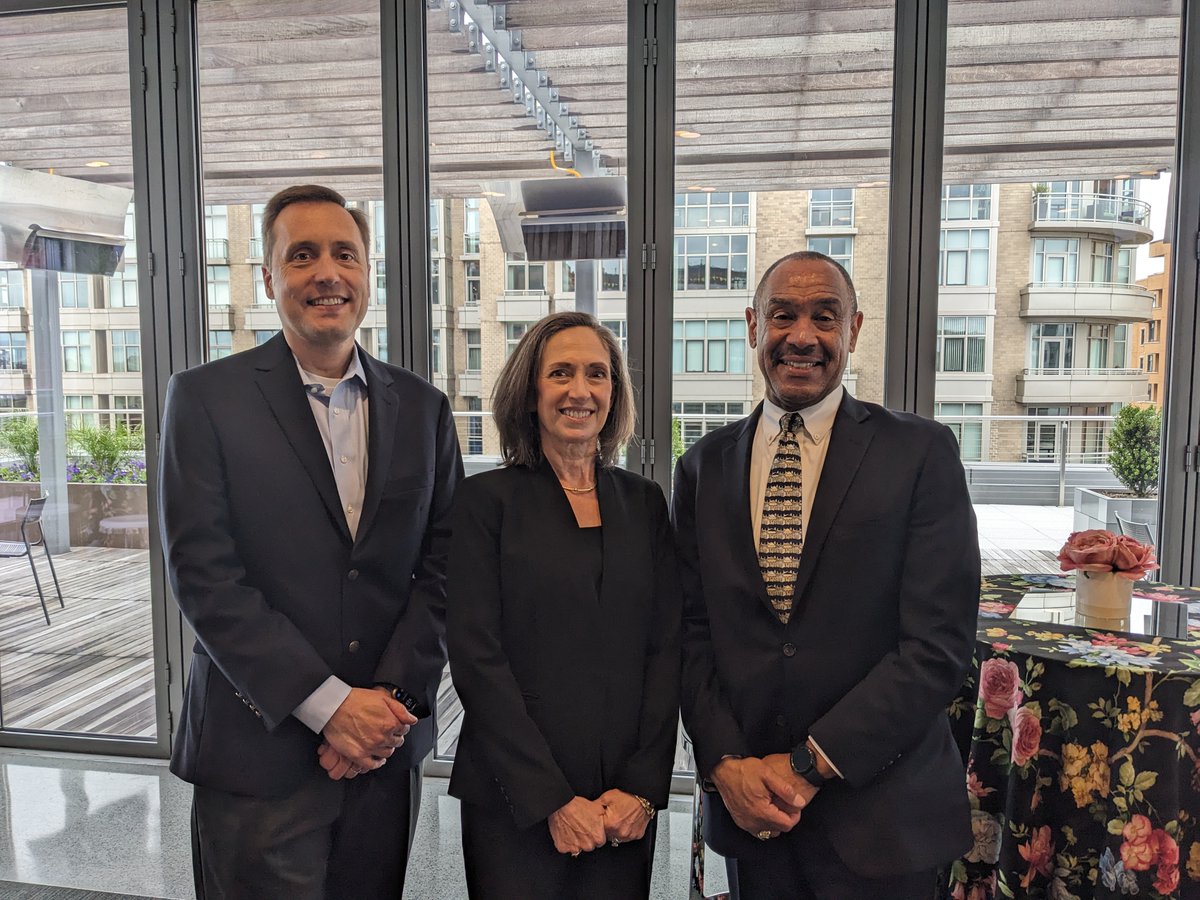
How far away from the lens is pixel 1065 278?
2.83 m

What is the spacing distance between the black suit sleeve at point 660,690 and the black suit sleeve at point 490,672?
0.14 meters

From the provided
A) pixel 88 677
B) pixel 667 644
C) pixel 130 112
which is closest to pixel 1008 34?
pixel 667 644

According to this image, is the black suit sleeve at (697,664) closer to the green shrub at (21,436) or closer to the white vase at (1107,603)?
the white vase at (1107,603)

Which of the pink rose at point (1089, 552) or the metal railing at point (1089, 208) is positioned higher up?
the metal railing at point (1089, 208)

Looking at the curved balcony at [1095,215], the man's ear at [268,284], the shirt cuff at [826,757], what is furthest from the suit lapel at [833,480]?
the curved balcony at [1095,215]

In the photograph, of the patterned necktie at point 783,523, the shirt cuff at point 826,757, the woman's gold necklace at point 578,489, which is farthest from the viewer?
the woman's gold necklace at point 578,489

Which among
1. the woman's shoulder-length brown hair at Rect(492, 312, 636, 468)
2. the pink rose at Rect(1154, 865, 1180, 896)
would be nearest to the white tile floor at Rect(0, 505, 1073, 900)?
the pink rose at Rect(1154, 865, 1180, 896)

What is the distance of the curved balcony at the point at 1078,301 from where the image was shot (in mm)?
2805

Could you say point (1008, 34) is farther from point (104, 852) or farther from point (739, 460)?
point (104, 852)

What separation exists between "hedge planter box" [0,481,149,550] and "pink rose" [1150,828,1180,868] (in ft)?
11.3

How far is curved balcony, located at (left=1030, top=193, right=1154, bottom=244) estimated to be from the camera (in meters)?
2.77

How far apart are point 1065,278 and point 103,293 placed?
365cm

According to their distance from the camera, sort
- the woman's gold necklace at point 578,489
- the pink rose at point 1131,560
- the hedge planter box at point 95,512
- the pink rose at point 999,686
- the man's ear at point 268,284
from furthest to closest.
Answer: the hedge planter box at point 95,512 → the pink rose at point 1131,560 → the pink rose at point 999,686 → the man's ear at point 268,284 → the woman's gold necklace at point 578,489

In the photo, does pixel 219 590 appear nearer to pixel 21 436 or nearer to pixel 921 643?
pixel 921 643
